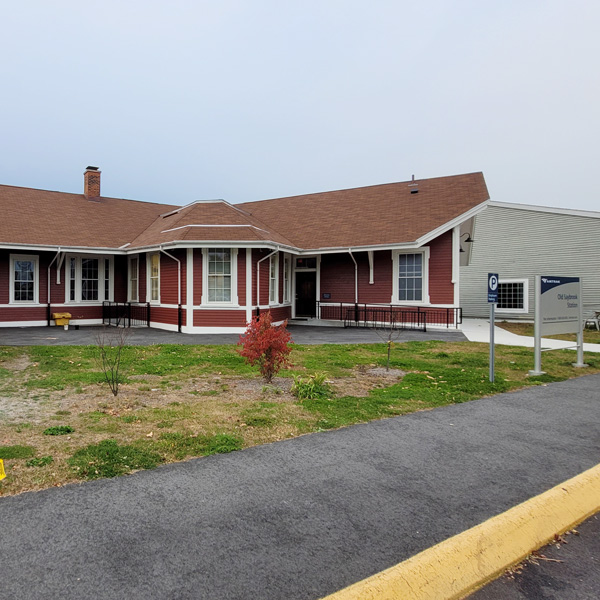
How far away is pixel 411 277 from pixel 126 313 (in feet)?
41.5

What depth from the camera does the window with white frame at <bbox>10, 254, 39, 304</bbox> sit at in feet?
61.3

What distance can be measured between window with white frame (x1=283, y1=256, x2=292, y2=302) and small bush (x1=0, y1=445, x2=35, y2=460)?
52.8ft

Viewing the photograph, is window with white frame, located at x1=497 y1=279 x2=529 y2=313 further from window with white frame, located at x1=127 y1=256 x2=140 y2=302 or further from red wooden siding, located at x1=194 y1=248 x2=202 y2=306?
window with white frame, located at x1=127 y1=256 x2=140 y2=302

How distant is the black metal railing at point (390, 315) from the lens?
727 inches

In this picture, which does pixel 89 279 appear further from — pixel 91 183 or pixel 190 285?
pixel 91 183

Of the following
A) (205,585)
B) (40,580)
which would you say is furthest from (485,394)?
(40,580)

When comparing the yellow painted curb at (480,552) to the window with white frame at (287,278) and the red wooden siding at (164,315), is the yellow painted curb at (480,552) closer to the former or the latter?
the red wooden siding at (164,315)

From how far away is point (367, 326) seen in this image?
19.8 metres

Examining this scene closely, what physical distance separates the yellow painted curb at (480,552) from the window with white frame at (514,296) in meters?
23.1

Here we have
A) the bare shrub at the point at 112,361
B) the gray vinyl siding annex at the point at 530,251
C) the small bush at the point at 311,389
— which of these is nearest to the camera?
the small bush at the point at 311,389

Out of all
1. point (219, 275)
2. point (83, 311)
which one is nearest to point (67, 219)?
point (83, 311)

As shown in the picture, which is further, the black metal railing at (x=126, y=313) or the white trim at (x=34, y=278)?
the black metal railing at (x=126, y=313)

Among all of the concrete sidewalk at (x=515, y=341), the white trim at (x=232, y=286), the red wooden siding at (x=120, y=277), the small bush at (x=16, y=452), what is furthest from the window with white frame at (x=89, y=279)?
the small bush at (x=16, y=452)

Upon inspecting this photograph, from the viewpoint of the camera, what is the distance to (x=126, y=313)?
20.2 m
